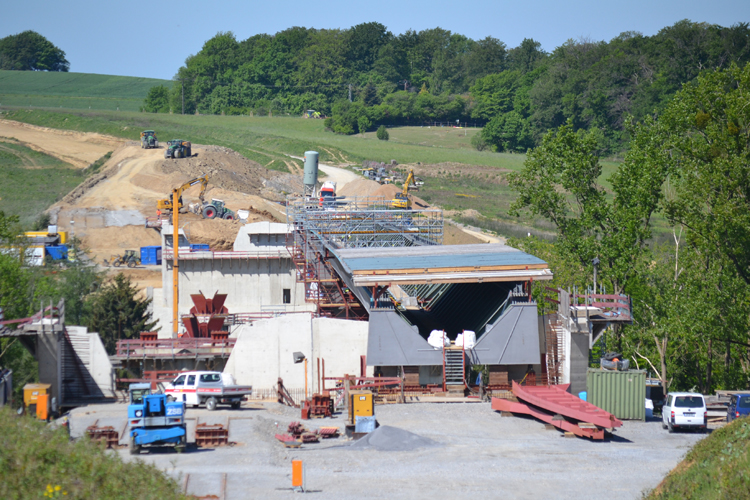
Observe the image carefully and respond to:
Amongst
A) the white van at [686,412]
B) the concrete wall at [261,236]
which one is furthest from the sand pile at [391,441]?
the concrete wall at [261,236]

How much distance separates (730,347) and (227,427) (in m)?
24.8

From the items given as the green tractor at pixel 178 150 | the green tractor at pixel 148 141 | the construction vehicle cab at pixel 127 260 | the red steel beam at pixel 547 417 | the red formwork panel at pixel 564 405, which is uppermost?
the green tractor at pixel 148 141

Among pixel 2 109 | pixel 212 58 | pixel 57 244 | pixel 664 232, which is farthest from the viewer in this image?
pixel 212 58

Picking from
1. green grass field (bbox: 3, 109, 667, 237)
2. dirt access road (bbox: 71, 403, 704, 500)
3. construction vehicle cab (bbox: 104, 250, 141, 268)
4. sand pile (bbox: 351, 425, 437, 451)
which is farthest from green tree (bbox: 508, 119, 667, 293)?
green grass field (bbox: 3, 109, 667, 237)

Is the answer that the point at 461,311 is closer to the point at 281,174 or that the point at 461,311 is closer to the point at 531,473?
the point at 531,473

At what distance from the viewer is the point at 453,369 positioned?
32719mm

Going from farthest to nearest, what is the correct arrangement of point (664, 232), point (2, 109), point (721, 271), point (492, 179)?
point (2, 109) → point (492, 179) → point (664, 232) → point (721, 271)

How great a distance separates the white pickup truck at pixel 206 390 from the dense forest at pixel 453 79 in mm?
99737

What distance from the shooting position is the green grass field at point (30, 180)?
82.6 m

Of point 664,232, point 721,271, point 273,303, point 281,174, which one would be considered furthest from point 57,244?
point 664,232

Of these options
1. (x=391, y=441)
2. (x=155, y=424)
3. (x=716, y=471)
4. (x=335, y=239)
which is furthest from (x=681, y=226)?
(x=155, y=424)

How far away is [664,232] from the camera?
8175cm

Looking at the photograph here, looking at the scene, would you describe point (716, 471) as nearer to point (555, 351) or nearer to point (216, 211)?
point (555, 351)

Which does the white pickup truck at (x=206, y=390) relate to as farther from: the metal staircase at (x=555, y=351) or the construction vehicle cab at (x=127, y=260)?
the construction vehicle cab at (x=127, y=260)
